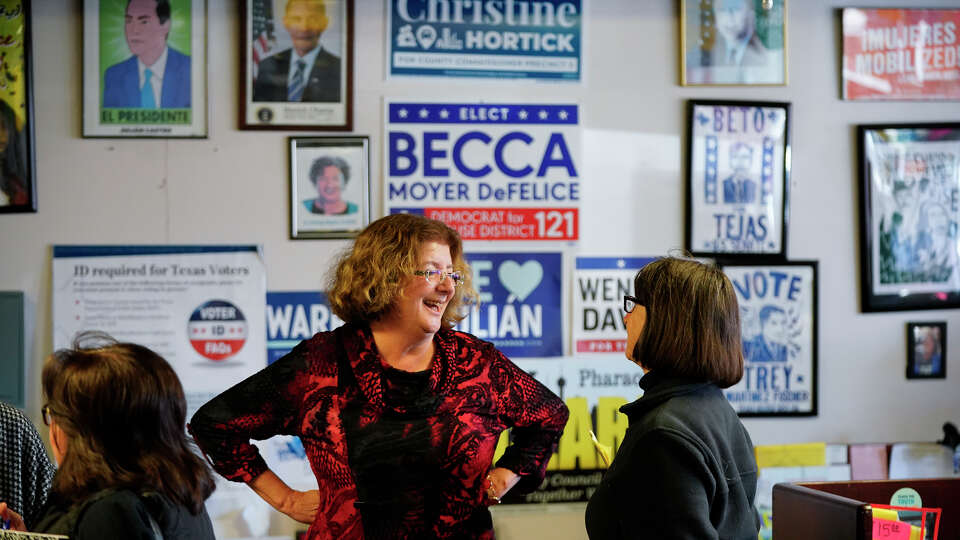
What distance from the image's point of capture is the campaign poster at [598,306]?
11.6ft

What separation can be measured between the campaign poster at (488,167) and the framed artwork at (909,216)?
4.05 ft

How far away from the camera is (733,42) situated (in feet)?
11.8

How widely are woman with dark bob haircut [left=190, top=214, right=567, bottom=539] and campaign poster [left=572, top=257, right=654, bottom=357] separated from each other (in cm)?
118

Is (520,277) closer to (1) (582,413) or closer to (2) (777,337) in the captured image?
(1) (582,413)

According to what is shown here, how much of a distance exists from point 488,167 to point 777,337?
4.49ft

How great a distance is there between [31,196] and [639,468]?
2638 millimetres

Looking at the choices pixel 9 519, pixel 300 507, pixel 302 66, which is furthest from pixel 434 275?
pixel 302 66

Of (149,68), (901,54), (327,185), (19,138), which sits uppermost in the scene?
(901,54)

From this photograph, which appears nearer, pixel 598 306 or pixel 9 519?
pixel 9 519

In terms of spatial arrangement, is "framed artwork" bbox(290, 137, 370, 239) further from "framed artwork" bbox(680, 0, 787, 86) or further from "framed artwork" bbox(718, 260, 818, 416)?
"framed artwork" bbox(718, 260, 818, 416)

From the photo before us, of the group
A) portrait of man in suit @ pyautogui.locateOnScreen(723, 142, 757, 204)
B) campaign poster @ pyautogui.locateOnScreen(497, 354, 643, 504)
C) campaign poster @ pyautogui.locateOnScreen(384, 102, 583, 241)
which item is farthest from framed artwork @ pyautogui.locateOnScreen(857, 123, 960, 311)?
campaign poster @ pyautogui.locateOnScreen(384, 102, 583, 241)

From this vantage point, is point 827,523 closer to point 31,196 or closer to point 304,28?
point 304,28

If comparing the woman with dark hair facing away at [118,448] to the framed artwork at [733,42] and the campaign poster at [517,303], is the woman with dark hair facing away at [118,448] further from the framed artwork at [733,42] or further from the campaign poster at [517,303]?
the framed artwork at [733,42]

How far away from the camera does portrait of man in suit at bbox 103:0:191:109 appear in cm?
336
